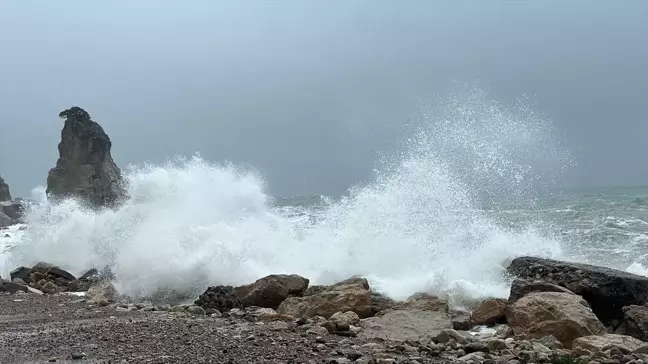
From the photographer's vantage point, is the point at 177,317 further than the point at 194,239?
No

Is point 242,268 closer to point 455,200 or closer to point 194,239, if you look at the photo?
point 194,239

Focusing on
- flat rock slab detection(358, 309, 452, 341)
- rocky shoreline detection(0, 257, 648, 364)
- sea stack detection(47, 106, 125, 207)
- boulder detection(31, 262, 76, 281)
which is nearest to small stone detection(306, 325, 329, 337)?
rocky shoreline detection(0, 257, 648, 364)

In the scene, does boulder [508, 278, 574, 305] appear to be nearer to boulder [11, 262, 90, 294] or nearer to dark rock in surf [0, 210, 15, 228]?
boulder [11, 262, 90, 294]

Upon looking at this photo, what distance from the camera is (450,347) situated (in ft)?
20.0

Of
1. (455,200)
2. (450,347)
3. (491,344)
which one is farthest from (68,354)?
(455,200)

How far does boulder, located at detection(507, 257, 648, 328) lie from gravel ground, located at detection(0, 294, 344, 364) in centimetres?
463

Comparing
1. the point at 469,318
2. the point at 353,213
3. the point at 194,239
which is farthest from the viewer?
the point at 353,213

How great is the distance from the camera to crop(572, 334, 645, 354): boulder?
605 cm

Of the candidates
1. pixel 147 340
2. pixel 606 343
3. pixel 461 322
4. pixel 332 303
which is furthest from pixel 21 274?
pixel 606 343

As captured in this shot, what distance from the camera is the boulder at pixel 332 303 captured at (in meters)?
8.48

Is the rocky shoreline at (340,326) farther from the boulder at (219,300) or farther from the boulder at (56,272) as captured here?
the boulder at (56,272)

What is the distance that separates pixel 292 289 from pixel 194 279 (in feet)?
9.46

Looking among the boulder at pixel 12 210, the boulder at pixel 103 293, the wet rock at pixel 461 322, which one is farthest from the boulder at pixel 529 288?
the boulder at pixel 12 210

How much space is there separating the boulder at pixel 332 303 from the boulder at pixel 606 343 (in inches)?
125
